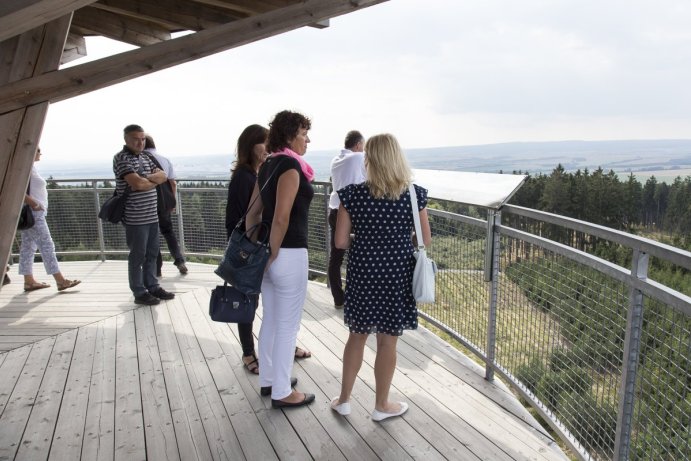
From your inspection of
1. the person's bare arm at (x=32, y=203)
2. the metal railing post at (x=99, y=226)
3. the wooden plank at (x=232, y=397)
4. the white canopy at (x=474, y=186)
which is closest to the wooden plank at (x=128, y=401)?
the wooden plank at (x=232, y=397)

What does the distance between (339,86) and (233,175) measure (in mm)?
93359

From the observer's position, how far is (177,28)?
148 inches

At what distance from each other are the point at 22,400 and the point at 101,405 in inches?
20.8

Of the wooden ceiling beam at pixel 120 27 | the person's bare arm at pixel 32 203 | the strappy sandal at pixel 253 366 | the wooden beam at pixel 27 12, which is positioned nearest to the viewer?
the wooden beam at pixel 27 12

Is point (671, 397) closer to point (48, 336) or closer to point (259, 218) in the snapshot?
point (259, 218)

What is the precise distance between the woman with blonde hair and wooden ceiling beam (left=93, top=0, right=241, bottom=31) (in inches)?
81.4

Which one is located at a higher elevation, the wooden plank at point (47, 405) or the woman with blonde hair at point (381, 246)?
the woman with blonde hair at point (381, 246)

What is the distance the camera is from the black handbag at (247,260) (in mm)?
2521

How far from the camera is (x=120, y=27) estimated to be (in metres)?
3.84

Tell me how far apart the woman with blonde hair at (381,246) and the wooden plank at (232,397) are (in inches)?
25.0

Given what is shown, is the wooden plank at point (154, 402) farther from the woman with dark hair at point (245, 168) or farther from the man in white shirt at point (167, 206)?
the man in white shirt at point (167, 206)

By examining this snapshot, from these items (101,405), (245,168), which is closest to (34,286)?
(101,405)

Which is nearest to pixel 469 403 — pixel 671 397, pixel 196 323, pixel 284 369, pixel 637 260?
pixel 284 369

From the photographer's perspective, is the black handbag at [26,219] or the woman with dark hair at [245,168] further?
the black handbag at [26,219]
